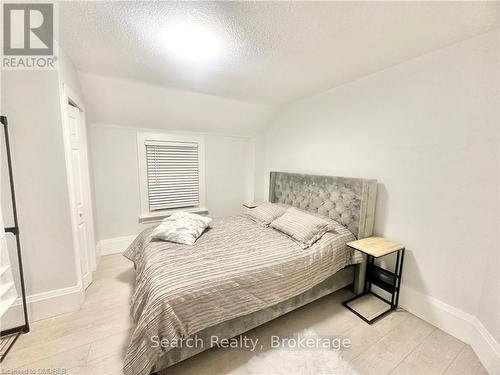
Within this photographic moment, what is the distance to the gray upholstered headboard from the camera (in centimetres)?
219

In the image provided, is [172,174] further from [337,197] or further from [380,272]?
[380,272]

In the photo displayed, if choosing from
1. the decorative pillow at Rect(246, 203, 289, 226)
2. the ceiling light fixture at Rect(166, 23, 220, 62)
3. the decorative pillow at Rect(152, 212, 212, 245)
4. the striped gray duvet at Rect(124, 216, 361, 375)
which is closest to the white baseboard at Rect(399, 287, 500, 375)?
the striped gray duvet at Rect(124, 216, 361, 375)

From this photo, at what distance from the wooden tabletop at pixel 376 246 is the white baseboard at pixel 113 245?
317 centimetres

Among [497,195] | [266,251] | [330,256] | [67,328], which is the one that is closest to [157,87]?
[266,251]

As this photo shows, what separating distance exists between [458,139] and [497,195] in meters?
0.50

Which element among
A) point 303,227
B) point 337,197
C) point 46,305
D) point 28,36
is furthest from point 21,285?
point 337,197

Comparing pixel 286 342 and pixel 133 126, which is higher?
pixel 133 126

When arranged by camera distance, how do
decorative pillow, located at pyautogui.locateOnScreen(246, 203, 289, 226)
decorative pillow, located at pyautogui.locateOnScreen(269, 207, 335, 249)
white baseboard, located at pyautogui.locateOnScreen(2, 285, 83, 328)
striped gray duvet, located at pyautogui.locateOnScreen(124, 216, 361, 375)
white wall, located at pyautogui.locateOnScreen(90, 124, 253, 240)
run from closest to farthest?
striped gray duvet, located at pyautogui.locateOnScreen(124, 216, 361, 375) < white baseboard, located at pyautogui.locateOnScreen(2, 285, 83, 328) < decorative pillow, located at pyautogui.locateOnScreen(269, 207, 335, 249) < decorative pillow, located at pyautogui.locateOnScreen(246, 203, 289, 226) < white wall, located at pyautogui.locateOnScreen(90, 124, 253, 240)

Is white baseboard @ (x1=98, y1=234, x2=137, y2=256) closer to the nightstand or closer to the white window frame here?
the white window frame

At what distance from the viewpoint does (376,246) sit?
200 centimetres

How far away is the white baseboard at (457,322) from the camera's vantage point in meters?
1.44

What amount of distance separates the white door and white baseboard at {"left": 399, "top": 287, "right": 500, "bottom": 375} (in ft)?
11.0

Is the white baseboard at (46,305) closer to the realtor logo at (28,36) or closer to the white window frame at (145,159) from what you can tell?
the white window frame at (145,159)

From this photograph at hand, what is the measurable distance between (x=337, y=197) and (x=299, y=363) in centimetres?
165
